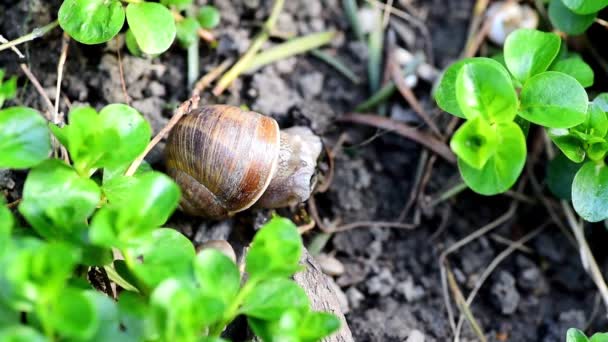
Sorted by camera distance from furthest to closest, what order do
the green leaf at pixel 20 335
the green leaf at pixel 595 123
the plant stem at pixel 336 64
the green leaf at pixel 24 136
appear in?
the plant stem at pixel 336 64
the green leaf at pixel 595 123
the green leaf at pixel 24 136
the green leaf at pixel 20 335

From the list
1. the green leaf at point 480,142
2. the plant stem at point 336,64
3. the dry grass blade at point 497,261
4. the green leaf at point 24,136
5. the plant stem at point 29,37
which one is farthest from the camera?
the plant stem at point 336,64

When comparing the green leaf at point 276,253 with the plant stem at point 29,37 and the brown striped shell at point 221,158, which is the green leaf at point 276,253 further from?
the plant stem at point 29,37

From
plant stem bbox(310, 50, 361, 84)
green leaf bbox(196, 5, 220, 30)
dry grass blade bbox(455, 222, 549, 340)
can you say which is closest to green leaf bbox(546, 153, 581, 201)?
dry grass blade bbox(455, 222, 549, 340)

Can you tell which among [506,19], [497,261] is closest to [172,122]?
[497,261]

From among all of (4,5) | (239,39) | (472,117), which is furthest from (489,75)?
(4,5)

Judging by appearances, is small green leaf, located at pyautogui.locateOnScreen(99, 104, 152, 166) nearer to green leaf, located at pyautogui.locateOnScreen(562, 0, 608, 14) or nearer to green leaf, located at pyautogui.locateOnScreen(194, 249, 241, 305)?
green leaf, located at pyautogui.locateOnScreen(194, 249, 241, 305)

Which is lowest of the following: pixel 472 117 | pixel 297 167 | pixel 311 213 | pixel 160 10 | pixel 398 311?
pixel 398 311

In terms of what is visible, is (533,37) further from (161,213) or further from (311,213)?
(161,213)

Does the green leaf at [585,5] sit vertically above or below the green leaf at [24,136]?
below

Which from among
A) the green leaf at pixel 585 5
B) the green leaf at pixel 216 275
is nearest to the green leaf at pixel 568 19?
the green leaf at pixel 585 5
